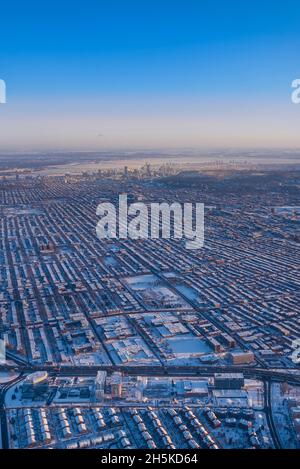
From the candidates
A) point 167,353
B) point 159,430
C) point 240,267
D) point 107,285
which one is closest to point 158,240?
point 240,267

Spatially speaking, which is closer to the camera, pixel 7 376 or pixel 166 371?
pixel 7 376

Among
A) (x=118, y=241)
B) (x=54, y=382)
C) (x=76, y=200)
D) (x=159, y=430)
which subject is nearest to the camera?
(x=159, y=430)

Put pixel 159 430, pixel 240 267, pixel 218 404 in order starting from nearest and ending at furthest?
pixel 159 430 → pixel 218 404 → pixel 240 267

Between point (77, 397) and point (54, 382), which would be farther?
point (54, 382)
